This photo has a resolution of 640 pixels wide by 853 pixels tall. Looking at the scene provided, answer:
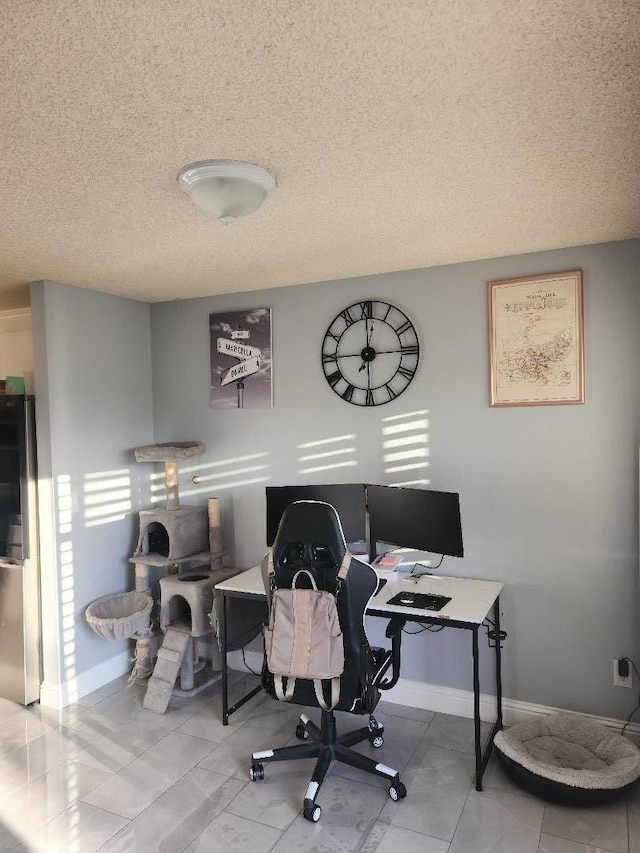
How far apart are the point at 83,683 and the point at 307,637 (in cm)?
191

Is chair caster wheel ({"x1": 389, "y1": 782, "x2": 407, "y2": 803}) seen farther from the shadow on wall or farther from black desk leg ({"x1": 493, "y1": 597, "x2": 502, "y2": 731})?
the shadow on wall

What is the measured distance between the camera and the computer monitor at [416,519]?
291 centimetres

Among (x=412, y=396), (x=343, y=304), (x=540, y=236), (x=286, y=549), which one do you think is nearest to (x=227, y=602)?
(x=286, y=549)

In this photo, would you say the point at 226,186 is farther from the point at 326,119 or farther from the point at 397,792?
the point at 397,792

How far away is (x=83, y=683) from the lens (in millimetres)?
3609

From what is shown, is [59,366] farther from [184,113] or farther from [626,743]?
[626,743]

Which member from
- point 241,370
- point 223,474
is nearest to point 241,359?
point 241,370

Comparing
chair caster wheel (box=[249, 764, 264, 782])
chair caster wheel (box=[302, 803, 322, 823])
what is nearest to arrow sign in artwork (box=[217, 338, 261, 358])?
chair caster wheel (box=[249, 764, 264, 782])

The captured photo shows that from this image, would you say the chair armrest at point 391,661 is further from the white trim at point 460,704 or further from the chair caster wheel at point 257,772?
the white trim at point 460,704

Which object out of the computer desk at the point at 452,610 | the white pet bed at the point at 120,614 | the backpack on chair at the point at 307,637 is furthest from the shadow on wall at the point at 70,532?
the backpack on chair at the point at 307,637

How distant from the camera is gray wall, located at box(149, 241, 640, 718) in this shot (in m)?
2.90

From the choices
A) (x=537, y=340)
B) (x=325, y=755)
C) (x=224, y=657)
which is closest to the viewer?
(x=325, y=755)

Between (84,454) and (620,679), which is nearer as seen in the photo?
(620,679)

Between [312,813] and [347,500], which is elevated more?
[347,500]
